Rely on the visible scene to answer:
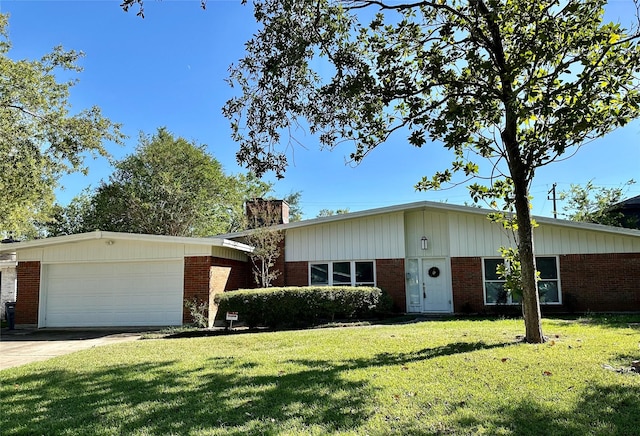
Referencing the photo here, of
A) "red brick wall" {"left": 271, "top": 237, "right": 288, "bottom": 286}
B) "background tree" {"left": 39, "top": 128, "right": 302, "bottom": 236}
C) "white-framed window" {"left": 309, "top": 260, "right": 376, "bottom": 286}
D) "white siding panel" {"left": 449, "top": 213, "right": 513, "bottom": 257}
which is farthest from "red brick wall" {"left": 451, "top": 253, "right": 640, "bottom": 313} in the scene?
"background tree" {"left": 39, "top": 128, "right": 302, "bottom": 236}

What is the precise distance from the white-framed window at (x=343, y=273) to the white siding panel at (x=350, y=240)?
11.7 inches

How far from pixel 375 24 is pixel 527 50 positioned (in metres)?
2.53

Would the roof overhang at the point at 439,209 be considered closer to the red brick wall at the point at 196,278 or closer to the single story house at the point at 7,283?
the red brick wall at the point at 196,278

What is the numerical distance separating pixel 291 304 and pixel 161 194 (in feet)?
64.5

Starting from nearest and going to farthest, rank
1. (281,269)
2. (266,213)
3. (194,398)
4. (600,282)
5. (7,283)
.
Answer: (194,398) → (600,282) → (281,269) → (266,213) → (7,283)

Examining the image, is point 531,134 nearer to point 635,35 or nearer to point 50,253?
point 635,35

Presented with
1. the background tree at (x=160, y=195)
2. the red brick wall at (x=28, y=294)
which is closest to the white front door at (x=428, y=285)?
the red brick wall at (x=28, y=294)

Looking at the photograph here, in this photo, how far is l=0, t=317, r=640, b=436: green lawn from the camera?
4113 millimetres

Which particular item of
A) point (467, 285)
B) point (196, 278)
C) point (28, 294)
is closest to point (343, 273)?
point (467, 285)

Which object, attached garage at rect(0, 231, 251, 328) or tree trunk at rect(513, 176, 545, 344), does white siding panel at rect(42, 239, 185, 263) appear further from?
tree trunk at rect(513, 176, 545, 344)

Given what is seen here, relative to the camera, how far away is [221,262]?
14.8 m

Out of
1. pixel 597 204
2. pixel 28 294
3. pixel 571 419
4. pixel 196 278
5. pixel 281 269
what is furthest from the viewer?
pixel 597 204

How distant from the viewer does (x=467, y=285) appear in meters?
15.7

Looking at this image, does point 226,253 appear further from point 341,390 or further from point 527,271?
point 341,390
